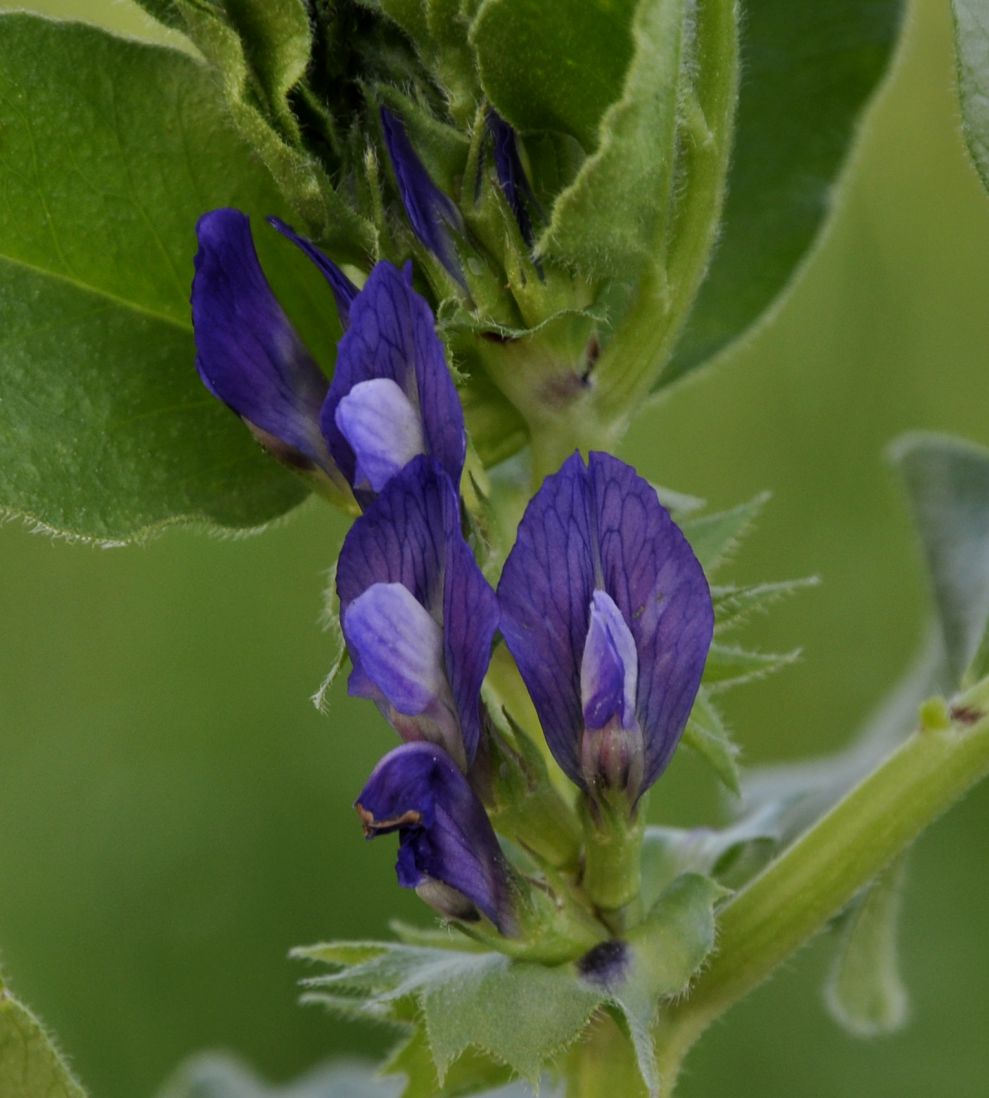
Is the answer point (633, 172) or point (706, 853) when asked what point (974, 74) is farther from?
point (706, 853)

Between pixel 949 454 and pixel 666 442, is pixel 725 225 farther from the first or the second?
pixel 666 442

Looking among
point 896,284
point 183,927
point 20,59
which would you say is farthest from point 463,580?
point 896,284

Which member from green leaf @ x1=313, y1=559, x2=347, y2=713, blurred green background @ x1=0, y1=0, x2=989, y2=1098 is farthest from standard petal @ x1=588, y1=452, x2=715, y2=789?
blurred green background @ x1=0, y1=0, x2=989, y2=1098

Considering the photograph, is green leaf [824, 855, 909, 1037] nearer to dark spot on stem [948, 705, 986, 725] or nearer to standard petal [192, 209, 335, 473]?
dark spot on stem [948, 705, 986, 725]

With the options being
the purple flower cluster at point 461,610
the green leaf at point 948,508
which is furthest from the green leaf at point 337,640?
the green leaf at point 948,508

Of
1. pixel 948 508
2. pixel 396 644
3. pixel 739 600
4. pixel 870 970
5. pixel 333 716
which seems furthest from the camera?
pixel 333 716

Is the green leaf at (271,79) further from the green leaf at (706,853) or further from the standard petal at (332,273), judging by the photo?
the green leaf at (706,853)

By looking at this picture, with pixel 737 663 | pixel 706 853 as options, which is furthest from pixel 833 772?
pixel 737 663
